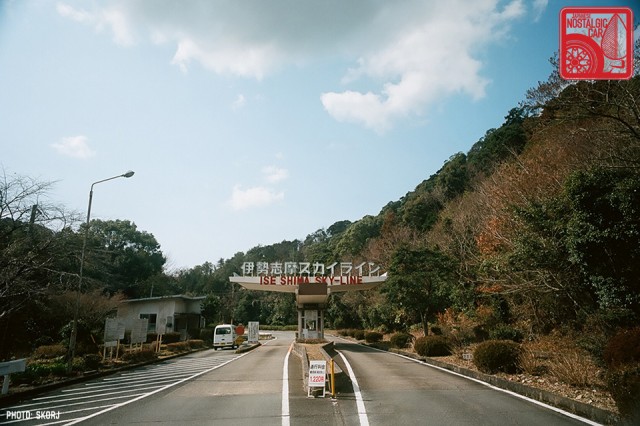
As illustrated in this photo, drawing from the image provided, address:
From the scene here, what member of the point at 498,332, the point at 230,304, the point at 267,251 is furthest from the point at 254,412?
the point at 267,251

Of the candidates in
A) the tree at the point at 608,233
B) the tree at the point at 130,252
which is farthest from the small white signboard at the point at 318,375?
the tree at the point at 130,252

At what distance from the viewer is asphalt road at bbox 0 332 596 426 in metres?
7.21

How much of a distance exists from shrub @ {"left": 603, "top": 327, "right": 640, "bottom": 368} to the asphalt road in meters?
1.55

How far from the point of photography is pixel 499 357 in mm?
11547

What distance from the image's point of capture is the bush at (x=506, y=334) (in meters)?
17.7

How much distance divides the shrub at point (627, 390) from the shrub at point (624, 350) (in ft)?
1.97

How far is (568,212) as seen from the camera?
1298 centimetres

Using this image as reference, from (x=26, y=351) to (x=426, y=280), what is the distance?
23958 mm

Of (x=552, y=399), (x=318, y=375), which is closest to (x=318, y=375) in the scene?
(x=318, y=375)

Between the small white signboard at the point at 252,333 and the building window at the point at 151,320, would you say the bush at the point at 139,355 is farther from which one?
the building window at the point at 151,320

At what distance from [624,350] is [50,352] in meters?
25.4

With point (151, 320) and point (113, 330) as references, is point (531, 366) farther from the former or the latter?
point (151, 320)

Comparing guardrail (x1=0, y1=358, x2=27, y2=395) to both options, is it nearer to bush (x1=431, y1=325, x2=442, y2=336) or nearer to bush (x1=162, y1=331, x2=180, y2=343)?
bush (x1=162, y1=331, x2=180, y2=343)

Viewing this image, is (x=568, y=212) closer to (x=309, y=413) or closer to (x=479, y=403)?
(x=479, y=403)
